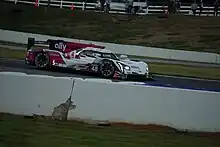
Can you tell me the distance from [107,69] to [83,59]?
2.58ft

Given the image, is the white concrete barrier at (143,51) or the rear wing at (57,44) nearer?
the white concrete barrier at (143,51)

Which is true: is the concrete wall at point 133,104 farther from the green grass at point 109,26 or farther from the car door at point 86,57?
the car door at point 86,57

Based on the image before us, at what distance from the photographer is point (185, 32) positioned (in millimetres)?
9820

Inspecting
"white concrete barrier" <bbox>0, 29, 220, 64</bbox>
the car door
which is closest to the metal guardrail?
"white concrete barrier" <bbox>0, 29, 220, 64</bbox>

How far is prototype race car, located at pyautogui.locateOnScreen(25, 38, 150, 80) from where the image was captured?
9812 mm

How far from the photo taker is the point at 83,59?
1045cm

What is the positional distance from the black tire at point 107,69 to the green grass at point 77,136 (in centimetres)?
384

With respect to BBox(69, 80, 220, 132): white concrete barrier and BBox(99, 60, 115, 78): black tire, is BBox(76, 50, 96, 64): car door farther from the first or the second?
BBox(69, 80, 220, 132): white concrete barrier

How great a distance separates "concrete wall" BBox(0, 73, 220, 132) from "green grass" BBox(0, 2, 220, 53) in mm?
3620

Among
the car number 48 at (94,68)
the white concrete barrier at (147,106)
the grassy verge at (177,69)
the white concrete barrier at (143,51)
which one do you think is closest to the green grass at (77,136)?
the white concrete barrier at (147,106)

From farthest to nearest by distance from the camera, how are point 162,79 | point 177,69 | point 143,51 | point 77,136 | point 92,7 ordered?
point 92,7 < point 143,51 < point 177,69 < point 162,79 < point 77,136

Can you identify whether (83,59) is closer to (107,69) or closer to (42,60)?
(107,69)

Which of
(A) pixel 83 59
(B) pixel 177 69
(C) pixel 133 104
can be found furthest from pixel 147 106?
(A) pixel 83 59

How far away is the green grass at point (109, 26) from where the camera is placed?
9.71 meters
